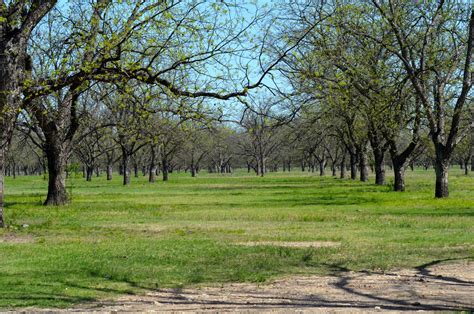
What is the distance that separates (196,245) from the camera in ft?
48.5

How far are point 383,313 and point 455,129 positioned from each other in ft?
78.2

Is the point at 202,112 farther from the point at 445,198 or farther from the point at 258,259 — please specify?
the point at 445,198

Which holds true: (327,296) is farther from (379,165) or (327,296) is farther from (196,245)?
(379,165)

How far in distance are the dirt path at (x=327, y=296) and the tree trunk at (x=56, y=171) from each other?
2057 cm

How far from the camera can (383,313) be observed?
780cm

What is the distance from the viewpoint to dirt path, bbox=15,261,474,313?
8266 millimetres

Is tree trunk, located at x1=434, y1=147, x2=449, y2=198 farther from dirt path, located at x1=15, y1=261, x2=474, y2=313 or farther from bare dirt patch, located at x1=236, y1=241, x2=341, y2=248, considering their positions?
dirt path, located at x1=15, y1=261, x2=474, y2=313

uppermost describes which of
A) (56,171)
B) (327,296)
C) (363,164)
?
(363,164)

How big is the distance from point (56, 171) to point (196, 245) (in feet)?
53.6

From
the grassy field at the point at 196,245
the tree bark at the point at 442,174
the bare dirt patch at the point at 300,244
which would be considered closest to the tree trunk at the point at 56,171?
the grassy field at the point at 196,245

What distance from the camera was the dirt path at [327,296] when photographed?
27.1 feet

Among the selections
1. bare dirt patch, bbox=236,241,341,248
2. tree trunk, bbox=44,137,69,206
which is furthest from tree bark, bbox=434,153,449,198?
bare dirt patch, bbox=236,241,341,248

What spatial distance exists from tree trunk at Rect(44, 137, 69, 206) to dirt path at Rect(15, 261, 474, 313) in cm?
2057

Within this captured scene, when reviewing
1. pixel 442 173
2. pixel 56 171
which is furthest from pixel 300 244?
pixel 442 173
